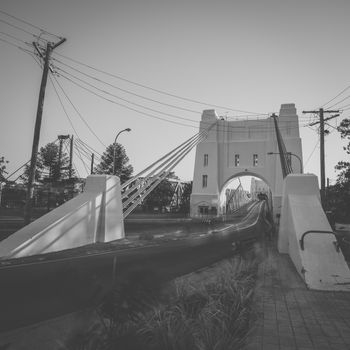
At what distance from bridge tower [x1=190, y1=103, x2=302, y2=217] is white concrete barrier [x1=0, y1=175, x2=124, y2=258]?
89.8 ft

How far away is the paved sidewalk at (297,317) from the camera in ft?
12.9

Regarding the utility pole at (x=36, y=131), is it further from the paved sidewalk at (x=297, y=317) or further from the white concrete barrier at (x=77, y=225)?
the paved sidewalk at (x=297, y=317)

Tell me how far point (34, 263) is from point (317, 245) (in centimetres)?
867

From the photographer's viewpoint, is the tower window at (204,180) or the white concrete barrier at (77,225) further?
the tower window at (204,180)

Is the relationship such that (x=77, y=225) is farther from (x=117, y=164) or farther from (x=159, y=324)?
(x=117, y=164)

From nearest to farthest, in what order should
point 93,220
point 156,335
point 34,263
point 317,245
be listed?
point 156,335 → point 317,245 → point 34,263 → point 93,220

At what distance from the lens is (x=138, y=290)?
7.85 ft

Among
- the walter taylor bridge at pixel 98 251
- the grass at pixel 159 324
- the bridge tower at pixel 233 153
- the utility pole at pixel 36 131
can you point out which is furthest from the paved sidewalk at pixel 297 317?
the bridge tower at pixel 233 153

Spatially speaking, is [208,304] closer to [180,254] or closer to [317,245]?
[317,245]

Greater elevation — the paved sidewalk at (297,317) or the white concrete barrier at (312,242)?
the white concrete barrier at (312,242)

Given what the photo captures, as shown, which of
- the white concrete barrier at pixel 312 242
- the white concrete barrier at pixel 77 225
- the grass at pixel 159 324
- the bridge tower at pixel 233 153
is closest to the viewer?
the grass at pixel 159 324

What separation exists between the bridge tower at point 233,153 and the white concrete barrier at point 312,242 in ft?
94.1

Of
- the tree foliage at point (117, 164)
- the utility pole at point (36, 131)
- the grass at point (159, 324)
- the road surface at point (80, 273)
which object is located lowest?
the road surface at point (80, 273)

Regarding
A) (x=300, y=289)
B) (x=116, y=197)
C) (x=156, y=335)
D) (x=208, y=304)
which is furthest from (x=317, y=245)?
(x=116, y=197)
